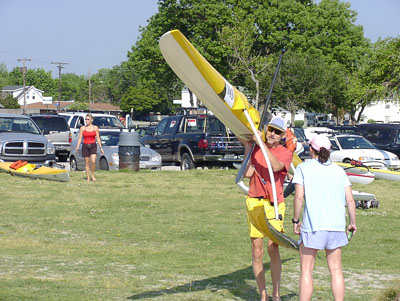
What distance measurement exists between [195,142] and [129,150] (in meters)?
2.48

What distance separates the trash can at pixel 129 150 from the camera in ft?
69.3

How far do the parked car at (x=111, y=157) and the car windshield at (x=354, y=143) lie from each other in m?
7.03

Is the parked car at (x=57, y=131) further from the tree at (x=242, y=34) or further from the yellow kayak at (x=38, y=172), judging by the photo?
the tree at (x=242, y=34)

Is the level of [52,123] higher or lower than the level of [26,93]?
lower

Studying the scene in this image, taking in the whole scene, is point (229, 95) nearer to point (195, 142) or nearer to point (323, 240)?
point (323, 240)

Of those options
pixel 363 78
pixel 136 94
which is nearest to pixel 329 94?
pixel 363 78

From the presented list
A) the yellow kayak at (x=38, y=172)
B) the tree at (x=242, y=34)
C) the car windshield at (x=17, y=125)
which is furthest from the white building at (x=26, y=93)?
the yellow kayak at (x=38, y=172)

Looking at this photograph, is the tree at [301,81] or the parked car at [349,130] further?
the tree at [301,81]

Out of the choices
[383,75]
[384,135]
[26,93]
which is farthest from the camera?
[26,93]

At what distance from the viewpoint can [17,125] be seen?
22547 millimetres

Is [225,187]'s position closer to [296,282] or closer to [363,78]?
[296,282]

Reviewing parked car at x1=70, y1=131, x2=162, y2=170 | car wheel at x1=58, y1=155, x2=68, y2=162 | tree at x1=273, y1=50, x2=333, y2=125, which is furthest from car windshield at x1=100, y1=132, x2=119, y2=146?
tree at x1=273, y1=50, x2=333, y2=125

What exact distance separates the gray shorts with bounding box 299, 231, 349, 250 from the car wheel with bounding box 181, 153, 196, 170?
55.5 feet

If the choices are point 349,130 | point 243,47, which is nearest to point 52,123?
point 349,130
